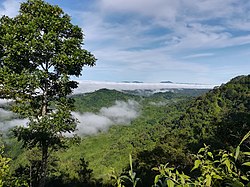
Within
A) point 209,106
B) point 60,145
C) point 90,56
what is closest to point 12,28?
point 90,56

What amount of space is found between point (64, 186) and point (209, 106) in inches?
2728

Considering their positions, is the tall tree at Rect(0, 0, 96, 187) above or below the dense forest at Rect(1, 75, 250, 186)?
above

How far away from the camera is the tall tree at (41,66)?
8336 mm

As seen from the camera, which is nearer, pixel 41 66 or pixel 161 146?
pixel 41 66

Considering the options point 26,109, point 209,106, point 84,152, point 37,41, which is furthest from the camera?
point 84,152

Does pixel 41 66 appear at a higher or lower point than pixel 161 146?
higher

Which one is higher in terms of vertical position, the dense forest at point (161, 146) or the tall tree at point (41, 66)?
the tall tree at point (41, 66)

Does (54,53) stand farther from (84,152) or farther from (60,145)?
(84,152)

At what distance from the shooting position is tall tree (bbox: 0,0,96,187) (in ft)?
27.3

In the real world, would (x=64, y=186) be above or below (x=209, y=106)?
below

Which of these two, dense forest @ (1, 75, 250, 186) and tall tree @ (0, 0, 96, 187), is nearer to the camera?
tall tree @ (0, 0, 96, 187)

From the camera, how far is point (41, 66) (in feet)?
29.8

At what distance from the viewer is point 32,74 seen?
854cm

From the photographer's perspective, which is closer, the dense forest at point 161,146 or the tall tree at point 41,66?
the tall tree at point 41,66
